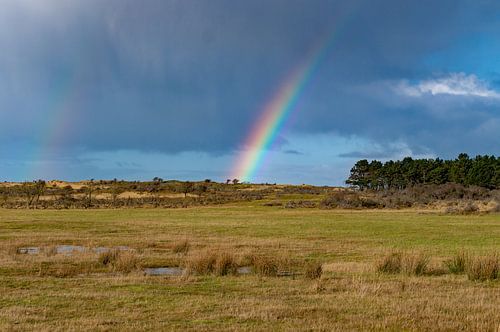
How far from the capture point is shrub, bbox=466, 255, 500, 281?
20891 mm

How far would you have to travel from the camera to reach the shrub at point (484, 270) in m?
20.9

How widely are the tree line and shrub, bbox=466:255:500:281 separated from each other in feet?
427

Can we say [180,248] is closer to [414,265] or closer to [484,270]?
[414,265]

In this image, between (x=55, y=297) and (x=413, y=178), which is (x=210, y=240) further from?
(x=413, y=178)

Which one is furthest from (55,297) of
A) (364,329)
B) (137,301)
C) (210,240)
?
(210,240)

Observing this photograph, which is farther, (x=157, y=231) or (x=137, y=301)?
(x=157, y=231)

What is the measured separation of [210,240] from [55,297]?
22398 mm

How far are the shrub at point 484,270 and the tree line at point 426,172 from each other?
130081 millimetres

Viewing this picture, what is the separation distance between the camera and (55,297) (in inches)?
637

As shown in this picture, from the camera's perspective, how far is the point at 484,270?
69.1 feet

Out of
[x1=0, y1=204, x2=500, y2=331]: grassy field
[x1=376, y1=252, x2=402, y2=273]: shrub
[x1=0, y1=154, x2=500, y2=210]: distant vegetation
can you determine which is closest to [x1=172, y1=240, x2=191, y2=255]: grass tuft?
[x1=0, y1=204, x2=500, y2=331]: grassy field

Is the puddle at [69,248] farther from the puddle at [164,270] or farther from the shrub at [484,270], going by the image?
the shrub at [484,270]

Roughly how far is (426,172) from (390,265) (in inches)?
5769

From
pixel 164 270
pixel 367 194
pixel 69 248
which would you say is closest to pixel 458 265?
pixel 164 270
